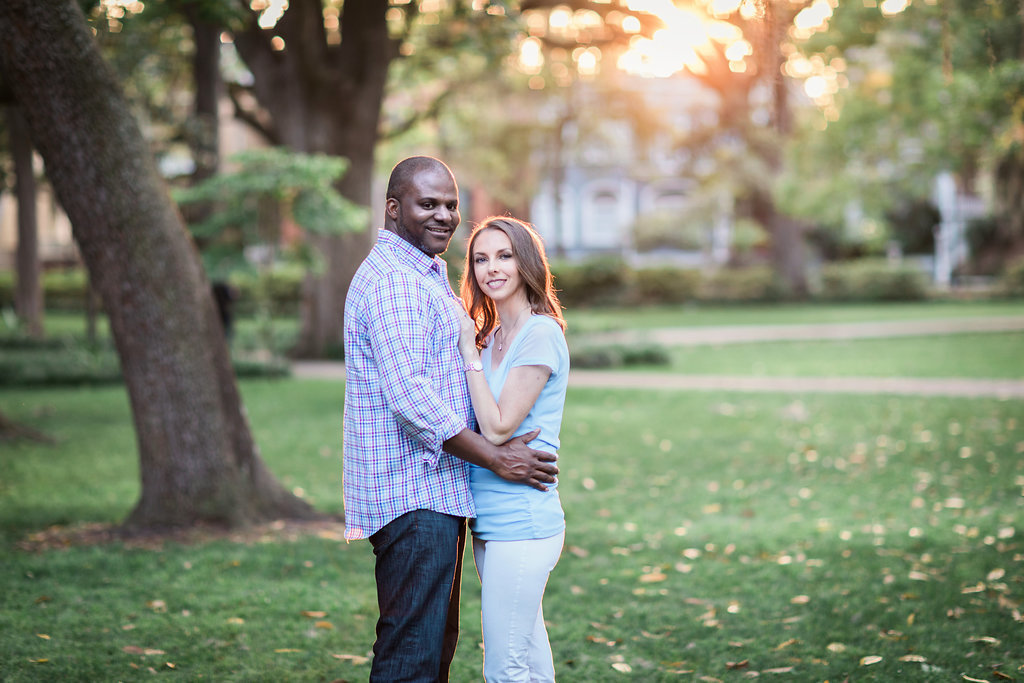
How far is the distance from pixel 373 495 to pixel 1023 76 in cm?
971

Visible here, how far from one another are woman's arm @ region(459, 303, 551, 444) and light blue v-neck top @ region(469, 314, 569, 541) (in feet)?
0.13

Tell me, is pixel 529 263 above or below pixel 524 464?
above

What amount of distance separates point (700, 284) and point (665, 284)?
1.49 m

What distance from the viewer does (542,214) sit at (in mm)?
44969

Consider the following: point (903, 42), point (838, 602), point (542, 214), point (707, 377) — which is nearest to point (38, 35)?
point (838, 602)

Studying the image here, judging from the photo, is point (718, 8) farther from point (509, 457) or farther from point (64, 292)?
point (64, 292)

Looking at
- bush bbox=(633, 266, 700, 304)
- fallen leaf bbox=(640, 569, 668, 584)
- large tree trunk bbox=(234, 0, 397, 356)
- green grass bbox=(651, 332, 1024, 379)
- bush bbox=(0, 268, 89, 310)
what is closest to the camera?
fallen leaf bbox=(640, 569, 668, 584)

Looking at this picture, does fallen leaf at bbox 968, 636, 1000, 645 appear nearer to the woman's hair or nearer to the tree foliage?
the woman's hair

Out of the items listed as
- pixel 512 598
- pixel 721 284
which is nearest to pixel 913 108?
pixel 721 284

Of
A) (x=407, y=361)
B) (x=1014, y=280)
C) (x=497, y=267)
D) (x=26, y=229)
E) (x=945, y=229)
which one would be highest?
(x=945, y=229)

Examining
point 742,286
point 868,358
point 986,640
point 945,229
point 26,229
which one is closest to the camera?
point 986,640

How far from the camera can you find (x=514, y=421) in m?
2.86

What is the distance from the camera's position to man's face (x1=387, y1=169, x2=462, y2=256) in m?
2.88

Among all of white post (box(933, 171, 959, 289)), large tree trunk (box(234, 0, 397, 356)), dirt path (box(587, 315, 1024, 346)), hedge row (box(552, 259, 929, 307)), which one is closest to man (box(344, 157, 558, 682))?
large tree trunk (box(234, 0, 397, 356))
